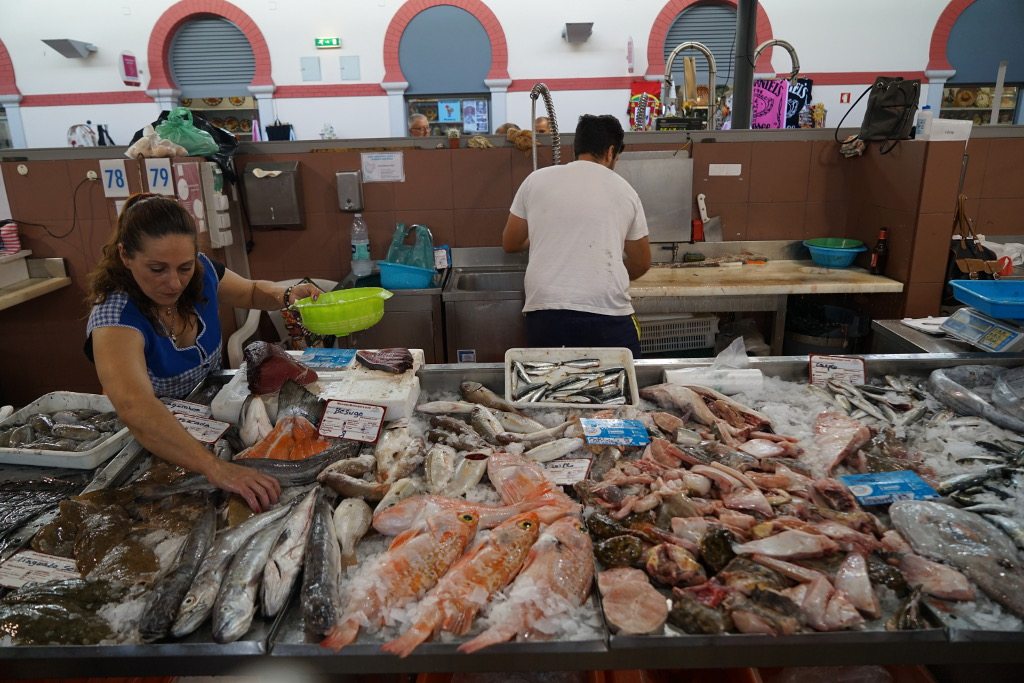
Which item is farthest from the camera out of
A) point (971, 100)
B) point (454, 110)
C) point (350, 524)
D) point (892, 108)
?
point (454, 110)

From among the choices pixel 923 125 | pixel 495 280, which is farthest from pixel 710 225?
pixel 495 280

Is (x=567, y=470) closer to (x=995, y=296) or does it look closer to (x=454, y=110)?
(x=995, y=296)

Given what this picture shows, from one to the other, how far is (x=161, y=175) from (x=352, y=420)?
11.5 feet

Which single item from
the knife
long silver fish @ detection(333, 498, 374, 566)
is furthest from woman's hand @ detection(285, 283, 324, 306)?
the knife

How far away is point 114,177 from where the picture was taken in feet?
16.1

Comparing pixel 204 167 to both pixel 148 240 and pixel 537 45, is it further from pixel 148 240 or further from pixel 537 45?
pixel 537 45

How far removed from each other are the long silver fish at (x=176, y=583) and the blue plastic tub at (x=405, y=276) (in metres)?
3.07

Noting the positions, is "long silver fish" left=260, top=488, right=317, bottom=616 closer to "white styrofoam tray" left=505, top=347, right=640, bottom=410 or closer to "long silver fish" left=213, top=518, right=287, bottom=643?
"long silver fish" left=213, top=518, right=287, bottom=643

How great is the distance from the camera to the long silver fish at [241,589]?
1.37m

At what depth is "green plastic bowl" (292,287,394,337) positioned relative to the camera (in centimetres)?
249

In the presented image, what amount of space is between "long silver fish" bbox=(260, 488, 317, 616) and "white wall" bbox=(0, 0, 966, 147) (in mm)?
9990

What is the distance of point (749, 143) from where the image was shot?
17.3ft

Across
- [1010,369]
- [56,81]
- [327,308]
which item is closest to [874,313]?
[1010,369]

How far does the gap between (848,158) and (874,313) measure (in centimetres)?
131
